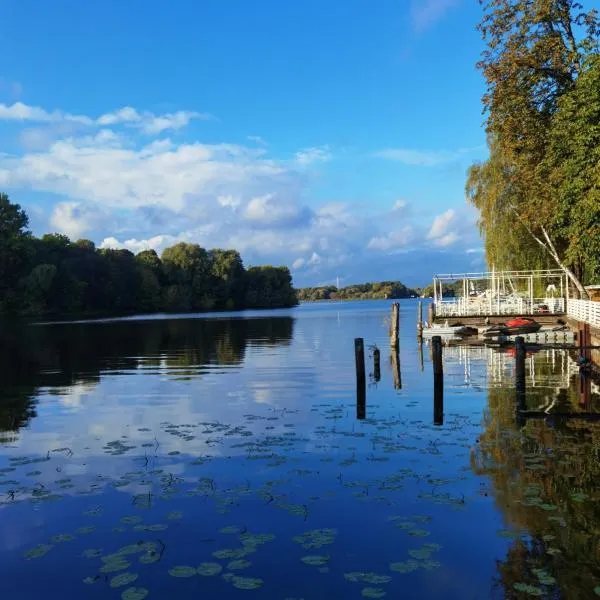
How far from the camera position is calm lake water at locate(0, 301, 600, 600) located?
6906 mm

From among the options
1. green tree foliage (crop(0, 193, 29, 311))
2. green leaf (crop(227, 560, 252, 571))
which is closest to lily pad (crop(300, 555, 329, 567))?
green leaf (crop(227, 560, 252, 571))

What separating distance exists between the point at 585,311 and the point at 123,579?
32.2 metres

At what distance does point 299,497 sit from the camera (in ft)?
31.6

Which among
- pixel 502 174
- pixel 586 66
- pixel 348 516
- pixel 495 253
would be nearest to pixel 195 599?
pixel 348 516

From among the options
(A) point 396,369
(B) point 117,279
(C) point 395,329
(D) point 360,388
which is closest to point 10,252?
(B) point 117,279

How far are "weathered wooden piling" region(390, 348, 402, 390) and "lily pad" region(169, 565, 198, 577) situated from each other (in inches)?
612

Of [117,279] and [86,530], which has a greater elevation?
[117,279]

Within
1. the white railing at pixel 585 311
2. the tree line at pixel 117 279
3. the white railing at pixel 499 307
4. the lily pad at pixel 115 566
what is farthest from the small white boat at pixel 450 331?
the tree line at pixel 117 279

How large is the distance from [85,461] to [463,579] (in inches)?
321

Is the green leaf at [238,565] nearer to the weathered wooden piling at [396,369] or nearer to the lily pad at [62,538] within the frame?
the lily pad at [62,538]

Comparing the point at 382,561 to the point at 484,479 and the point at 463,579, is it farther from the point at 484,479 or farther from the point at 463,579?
the point at 484,479

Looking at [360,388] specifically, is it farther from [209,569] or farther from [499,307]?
[499,307]

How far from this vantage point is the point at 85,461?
40.0ft

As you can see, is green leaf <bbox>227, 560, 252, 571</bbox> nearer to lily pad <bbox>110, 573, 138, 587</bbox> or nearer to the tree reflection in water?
lily pad <bbox>110, 573, 138, 587</bbox>
